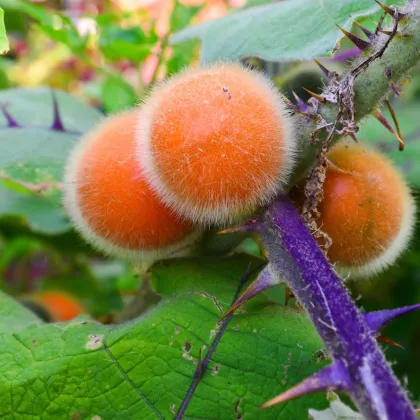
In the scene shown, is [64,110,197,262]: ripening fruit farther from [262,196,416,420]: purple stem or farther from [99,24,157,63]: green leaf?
[99,24,157,63]: green leaf

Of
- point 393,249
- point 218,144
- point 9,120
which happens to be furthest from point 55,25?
point 393,249

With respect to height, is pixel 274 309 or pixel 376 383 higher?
pixel 376 383

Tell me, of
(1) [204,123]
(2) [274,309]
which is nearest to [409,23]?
(1) [204,123]

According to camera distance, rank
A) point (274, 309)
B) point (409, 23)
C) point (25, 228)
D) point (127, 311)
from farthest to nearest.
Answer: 1. point (25, 228)
2. point (127, 311)
3. point (274, 309)
4. point (409, 23)

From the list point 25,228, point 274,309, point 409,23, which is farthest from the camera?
point 25,228

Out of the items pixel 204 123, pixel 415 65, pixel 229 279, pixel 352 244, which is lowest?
pixel 229 279

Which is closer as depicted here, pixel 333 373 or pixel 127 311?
pixel 333 373

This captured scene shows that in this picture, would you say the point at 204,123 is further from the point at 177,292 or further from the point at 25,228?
the point at 25,228

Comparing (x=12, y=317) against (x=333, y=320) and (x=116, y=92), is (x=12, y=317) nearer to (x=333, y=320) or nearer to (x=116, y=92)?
(x=333, y=320)
